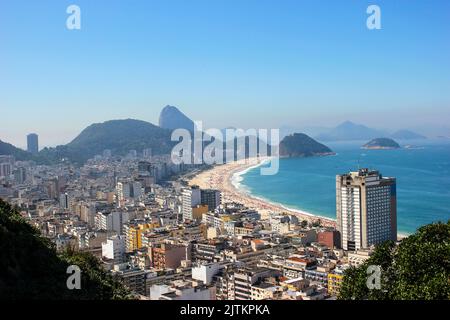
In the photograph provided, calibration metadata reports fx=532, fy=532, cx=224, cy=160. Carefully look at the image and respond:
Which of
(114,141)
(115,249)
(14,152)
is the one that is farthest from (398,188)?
(114,141)

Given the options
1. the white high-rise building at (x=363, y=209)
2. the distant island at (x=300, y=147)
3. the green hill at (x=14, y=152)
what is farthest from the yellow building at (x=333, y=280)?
the distant island at (x=300, y=147)

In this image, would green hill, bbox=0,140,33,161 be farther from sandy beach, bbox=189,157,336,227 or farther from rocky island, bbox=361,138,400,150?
rocky island, bbox=361,138,400,150

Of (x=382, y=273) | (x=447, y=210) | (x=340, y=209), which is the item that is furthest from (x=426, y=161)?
(x=382, y=273)

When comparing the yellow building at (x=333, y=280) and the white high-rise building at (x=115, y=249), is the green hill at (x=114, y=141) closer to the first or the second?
the white high-rise building at (x=115, y=249)

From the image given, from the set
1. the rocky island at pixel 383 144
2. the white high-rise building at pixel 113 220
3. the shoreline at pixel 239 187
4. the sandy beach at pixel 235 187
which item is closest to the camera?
the white high-rise building at pixel 113 220

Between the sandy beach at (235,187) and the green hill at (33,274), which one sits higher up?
the green hill at (33,274)
